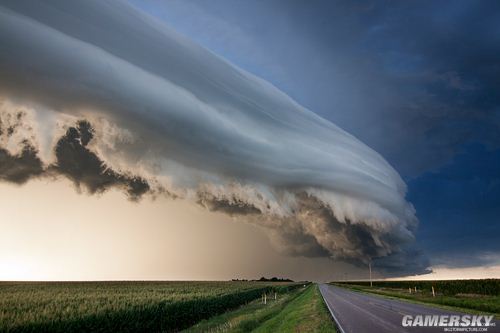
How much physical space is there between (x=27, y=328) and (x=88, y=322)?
3787 millimetres

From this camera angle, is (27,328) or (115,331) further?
(115,331)

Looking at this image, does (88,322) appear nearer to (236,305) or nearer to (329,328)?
(329,328)

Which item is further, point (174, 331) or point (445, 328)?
point (174, 331)

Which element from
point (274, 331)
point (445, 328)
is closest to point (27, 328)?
point (274, 331)

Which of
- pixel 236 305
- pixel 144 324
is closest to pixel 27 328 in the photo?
pixel 144 324

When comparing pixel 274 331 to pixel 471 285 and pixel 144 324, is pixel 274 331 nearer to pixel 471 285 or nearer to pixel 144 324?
pixel 144 324

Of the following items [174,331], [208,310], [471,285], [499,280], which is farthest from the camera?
[471,285]

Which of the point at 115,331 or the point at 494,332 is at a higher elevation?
the point at 494,332

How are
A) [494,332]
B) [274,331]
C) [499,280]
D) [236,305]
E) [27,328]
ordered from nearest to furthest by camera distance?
1. [494,332]
2. [27,328]
3. [274,331]
4. [236,305]
5. [499,280]

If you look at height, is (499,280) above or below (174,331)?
above

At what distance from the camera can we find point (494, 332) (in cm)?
1578

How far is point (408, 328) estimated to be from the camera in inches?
722

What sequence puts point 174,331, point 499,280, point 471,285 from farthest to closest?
point 471,285 < point 499,280 < point 174,331

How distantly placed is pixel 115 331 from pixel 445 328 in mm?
18551
